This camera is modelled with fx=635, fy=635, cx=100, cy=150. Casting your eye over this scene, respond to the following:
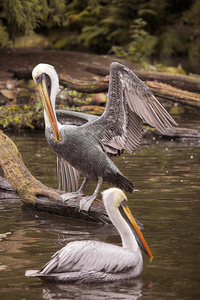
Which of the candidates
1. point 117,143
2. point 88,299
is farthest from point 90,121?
point 88,299

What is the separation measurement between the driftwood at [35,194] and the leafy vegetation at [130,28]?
14.1 metres

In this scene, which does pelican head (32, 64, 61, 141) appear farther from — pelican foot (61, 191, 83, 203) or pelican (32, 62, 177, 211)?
pelican foot (61, 191, 83, 203)

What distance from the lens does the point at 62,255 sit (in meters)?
4.61

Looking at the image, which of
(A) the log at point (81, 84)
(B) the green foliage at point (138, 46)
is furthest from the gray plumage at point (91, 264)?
(B) the green foliage at point (138, 46)

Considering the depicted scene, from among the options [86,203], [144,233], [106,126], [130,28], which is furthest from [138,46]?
[144,233]

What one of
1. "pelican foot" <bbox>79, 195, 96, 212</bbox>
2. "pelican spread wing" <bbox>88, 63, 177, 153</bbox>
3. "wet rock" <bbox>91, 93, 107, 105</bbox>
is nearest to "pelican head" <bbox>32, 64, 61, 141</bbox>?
"pelican spread wing" <bbox>88, 63, 177, 153</bbox>

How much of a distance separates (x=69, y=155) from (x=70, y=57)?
45.7 feet

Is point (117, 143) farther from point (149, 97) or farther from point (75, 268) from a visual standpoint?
point (75, 268)

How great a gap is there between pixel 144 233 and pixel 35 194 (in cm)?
148

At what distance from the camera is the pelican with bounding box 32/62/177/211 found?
6555mm

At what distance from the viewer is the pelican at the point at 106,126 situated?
655cm

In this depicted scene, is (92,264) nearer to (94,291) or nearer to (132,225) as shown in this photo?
(94,291)

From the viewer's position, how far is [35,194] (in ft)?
22.8

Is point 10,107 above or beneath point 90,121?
beneath
